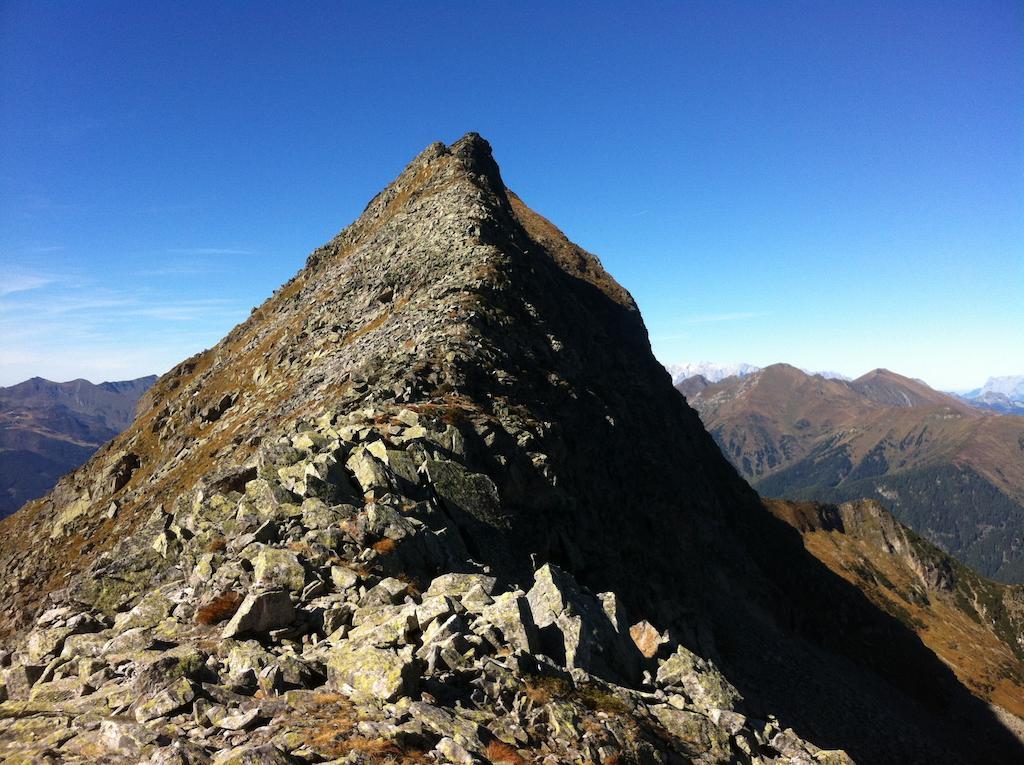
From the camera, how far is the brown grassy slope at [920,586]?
128m

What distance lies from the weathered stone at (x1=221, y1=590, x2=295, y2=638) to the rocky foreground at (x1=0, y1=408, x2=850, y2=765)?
1.9 inches

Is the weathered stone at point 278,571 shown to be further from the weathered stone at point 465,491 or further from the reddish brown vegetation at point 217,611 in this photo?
the weathered stone at point 465,491

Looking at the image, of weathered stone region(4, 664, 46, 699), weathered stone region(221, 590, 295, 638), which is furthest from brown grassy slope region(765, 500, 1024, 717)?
weathered stone region(4, 664, 46, 699)

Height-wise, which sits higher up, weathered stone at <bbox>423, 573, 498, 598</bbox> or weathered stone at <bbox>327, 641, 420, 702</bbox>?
weathered stone at <bbox>423, 573, 498, 598</bbox>

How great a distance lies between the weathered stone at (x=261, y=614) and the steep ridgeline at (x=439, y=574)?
0.24ft

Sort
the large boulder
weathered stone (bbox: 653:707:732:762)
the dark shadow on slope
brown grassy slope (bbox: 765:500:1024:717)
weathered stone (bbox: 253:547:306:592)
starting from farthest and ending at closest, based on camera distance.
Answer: brown grassy slope (bbox: 765:500:1024:717) → the dark shadow on slope → weathered stone (bbox: 253:547:306:592) → the large boulder → weathered stone (bbox: 653:707:732:762)

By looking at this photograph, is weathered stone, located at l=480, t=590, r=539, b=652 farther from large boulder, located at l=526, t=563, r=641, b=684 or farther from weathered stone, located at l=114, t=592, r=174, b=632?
weathered stone, located at l=114, t=592, r=174, b=632

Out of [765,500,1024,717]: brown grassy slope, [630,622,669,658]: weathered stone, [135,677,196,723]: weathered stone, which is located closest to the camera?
[135,677,196,723]: weathered stone

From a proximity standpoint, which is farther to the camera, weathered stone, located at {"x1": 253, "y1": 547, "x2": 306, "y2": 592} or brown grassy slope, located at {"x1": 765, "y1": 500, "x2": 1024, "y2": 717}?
brown grassy slope, located at {"x1": 765, "y1": 500, "x2": 1024, "y2": 717}

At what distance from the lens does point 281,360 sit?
2372 inches

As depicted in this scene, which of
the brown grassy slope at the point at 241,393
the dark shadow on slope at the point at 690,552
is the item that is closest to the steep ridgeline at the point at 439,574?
the dark shadow on slope at the point at 690,552

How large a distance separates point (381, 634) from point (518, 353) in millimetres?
30465

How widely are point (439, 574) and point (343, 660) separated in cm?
696

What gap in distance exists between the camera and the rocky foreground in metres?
10.7
